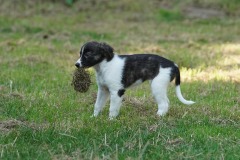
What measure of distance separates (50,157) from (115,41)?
406 inches

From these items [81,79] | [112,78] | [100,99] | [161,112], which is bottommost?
[161,112]

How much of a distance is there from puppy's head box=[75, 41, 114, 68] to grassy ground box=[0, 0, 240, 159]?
78 centimetres

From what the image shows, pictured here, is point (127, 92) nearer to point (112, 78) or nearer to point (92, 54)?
point (112, 78)

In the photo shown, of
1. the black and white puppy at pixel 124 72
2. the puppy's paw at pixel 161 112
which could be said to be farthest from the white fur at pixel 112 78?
the puppy's paw at pixel 161 112

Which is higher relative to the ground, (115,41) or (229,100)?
(229,100)

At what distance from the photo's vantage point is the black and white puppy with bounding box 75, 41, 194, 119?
7.90 meters

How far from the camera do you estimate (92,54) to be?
307 inches

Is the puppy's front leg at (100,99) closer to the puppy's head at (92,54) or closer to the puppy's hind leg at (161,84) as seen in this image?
the puppy's head at (92,54)

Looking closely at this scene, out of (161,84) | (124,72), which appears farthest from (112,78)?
(161,84)

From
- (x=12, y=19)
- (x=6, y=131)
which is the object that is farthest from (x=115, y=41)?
(x=6, y=131)

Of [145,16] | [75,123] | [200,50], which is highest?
[75,123]

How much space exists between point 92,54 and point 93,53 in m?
0.02

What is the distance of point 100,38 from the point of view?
54.3ft

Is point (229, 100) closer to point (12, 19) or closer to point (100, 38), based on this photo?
point (100, 38)
